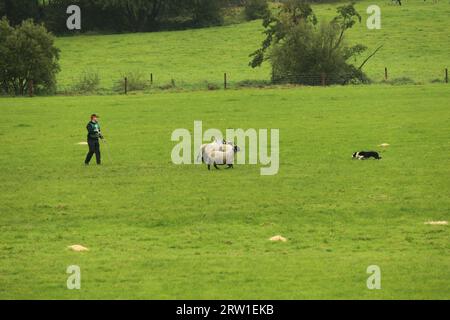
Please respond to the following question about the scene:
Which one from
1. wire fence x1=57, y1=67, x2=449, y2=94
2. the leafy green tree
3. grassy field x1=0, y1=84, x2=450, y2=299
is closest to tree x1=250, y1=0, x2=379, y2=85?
wire fence x1=57, y1=67, x2=449, y2=94

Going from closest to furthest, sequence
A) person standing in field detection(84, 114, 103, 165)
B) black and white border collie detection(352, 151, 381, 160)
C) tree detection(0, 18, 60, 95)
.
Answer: person standing in field detection(84, 114, 103, 165), black and white border collie detection(352, 151, 381, 160), tree detection(0, 18, 60, 95)

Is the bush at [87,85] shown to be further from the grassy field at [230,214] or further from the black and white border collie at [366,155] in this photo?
the black and white border collie at [366,155]

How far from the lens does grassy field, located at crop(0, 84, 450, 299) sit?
66.5 ft

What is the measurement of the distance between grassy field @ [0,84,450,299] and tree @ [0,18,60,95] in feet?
66.1

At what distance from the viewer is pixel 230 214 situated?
2758 cm

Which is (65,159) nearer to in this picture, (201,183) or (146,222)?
(201,183)

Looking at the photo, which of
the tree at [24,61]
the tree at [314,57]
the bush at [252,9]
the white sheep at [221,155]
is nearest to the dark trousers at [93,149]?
the white sheep at [221,155]

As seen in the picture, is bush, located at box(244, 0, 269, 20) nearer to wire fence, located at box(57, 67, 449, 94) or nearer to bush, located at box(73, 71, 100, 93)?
wire fence, located at box(57, 67, 449, 94)

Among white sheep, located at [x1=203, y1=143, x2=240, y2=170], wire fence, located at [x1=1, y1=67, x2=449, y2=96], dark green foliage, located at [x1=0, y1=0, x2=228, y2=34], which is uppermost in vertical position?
dark green foliage, located at [x1=0, y1=0, x2=228, y2=34]

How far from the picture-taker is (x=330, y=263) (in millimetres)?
21703

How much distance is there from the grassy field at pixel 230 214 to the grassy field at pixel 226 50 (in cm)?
2969

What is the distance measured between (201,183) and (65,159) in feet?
28.8

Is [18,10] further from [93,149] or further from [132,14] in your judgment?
[93,149]

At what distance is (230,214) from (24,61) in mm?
46400
